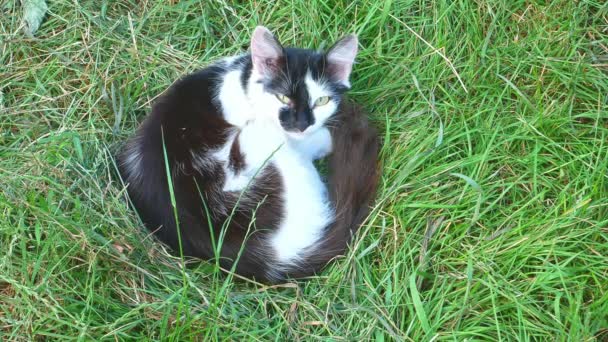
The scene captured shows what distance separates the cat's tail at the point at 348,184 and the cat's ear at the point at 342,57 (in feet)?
0.49

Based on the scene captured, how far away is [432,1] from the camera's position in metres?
2.34

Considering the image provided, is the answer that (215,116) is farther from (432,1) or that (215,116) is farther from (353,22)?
(432,1)

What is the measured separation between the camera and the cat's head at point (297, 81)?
198 centimetres

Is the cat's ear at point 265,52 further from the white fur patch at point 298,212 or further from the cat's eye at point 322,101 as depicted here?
the white fur patch at point 298,212

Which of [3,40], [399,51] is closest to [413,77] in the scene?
[399,51]

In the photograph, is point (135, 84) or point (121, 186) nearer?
point (121, 186)

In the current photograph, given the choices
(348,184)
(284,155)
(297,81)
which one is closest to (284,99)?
(297,81)

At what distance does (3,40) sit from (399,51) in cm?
151

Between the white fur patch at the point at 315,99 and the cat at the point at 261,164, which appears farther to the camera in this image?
the white fur patch at the point at 315,99

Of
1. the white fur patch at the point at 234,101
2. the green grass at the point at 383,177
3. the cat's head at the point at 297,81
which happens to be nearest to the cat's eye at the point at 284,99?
the cat's head at the point at 297,81

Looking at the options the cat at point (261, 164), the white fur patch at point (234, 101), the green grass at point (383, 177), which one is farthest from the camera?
the white fur patch at point (234, 101)

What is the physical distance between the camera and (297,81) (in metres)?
2.01

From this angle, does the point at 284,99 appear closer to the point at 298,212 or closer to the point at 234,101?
the point at 234,101

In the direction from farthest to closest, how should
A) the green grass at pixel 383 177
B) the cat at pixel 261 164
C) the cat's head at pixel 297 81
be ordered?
the cat's head at pixel 297 81, the cat at pixel 261 164, the green grass at pixel 383 177
